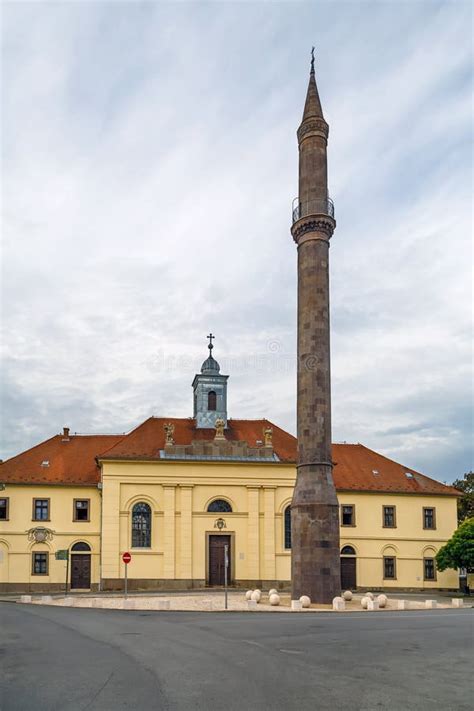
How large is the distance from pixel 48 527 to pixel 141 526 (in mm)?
5399

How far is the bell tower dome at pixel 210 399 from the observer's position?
168 ft

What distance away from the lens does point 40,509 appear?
46.2 metres

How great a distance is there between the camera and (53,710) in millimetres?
10109

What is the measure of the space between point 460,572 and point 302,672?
4265 cm

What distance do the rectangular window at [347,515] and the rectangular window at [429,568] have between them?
5.11m

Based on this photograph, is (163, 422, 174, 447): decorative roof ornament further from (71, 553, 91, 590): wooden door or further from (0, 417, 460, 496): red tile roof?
(71, 553, 91, 590): wooden door

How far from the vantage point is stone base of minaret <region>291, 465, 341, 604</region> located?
105 feet

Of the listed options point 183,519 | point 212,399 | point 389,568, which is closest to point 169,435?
point 183,519

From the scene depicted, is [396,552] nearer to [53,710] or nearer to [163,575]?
[163,575]

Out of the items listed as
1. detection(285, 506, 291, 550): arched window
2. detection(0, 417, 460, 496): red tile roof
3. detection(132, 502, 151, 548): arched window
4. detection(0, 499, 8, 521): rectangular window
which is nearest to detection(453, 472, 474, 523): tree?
detection(0, 417, 460, 496): red tile roof

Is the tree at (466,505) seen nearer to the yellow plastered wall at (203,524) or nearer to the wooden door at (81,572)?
the yellow plastered wall at (203,524)

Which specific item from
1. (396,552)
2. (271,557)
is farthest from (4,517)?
(396,552)

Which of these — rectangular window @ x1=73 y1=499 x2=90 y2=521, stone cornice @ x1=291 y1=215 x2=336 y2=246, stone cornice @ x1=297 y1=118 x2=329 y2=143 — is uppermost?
Answer: stone cornice @ x1=297 y1=118 x2=329 y2=143

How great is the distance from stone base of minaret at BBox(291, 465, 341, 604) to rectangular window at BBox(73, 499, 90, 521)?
1722cm
